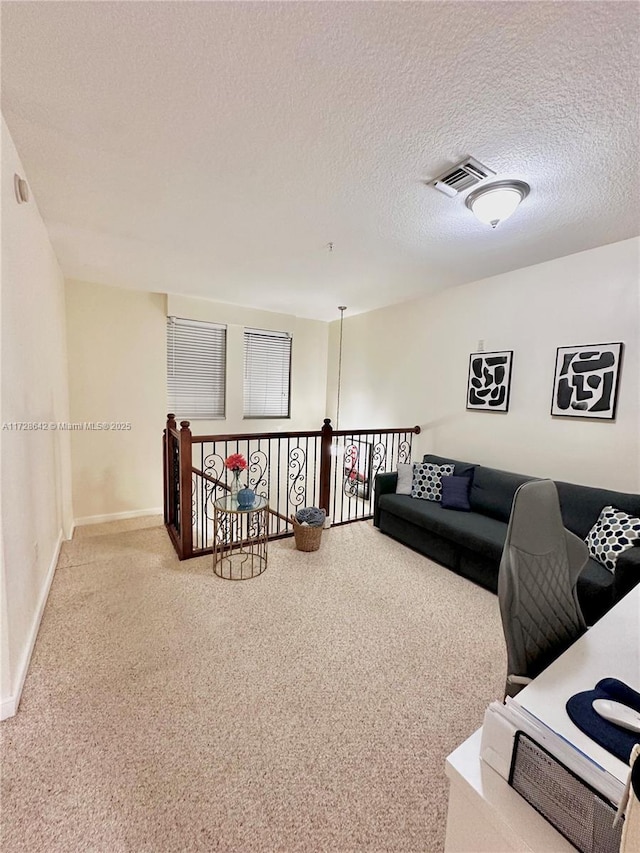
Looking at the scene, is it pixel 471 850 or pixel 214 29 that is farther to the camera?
pixel 214 29

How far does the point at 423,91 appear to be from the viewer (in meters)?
1.39

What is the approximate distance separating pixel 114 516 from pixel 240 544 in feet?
6.46

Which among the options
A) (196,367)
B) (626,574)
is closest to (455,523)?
(626,574)

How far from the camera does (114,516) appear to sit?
421 cm

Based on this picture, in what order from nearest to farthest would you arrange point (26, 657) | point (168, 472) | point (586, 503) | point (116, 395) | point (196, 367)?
point (26, 657), point (586, 503), point (168, 472), point (116, 395), point (196, 367)

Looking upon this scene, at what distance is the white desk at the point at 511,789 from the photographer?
599 millimetres

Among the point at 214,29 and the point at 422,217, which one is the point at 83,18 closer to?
the point at 214,29

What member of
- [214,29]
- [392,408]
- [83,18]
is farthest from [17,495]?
[392,408]

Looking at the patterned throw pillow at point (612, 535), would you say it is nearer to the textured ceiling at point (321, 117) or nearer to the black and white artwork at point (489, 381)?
the black and white artwork at point (489, 381)

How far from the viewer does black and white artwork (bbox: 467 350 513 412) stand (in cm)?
340

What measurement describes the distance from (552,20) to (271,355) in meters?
4.39

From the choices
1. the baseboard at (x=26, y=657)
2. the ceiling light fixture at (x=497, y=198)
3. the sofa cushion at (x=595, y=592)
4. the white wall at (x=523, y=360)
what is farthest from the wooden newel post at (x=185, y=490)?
the sofa cushion at (x=595, y=592)

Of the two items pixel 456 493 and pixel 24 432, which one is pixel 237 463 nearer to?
pixel 24 432

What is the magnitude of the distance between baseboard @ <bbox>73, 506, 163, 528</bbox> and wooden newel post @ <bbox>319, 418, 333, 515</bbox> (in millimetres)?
2193
